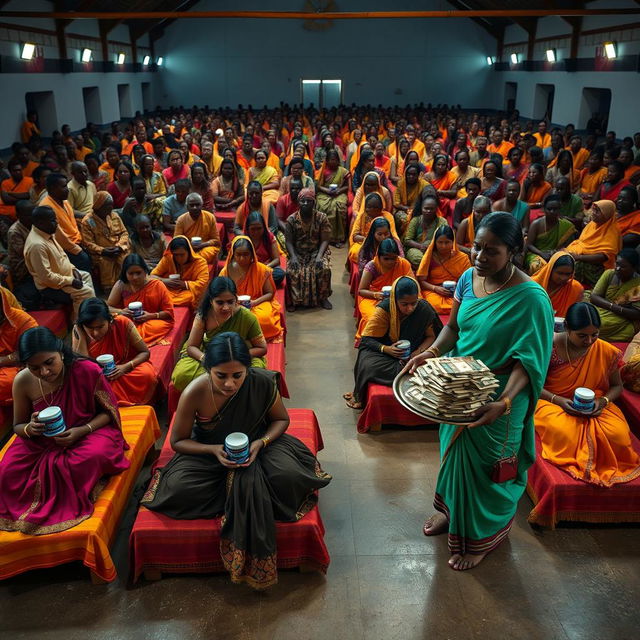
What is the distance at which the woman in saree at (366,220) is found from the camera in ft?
21.9

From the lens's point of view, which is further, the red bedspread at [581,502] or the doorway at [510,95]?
the doorway at [510,95]

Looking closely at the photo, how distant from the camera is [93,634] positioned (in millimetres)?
2633

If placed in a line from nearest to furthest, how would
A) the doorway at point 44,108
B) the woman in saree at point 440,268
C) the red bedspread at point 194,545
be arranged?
the red bedspread at point 194,545, the woman in saree at point 440,268, the doorway at point 44,108

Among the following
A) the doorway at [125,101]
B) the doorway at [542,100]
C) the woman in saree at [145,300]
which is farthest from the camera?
the doorway at [125,101]

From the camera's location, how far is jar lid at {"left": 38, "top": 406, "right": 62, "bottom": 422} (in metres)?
2.87

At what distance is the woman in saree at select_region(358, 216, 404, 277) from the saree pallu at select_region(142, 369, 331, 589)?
2.82 m

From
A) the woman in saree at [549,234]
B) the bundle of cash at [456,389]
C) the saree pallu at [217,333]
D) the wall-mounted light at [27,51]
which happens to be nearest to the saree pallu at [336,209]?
the woman in saree at [549,234]

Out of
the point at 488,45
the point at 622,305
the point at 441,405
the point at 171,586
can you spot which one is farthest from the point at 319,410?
the point at 488,45

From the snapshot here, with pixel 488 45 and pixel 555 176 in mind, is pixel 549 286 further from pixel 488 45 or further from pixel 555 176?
pixel 488 45

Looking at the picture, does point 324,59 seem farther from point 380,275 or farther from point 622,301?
point 622,301

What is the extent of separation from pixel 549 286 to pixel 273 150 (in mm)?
8400

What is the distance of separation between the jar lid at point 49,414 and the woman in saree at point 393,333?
83.4 inches

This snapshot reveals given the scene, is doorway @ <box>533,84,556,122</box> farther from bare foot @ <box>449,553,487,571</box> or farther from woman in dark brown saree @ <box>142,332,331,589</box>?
woman in dark brown saree @ <box>142,332,331,589</box>

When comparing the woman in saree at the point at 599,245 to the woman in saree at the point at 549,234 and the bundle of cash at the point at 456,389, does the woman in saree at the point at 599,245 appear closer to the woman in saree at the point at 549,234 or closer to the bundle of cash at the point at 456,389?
the woman in saree at the point at 549,234
